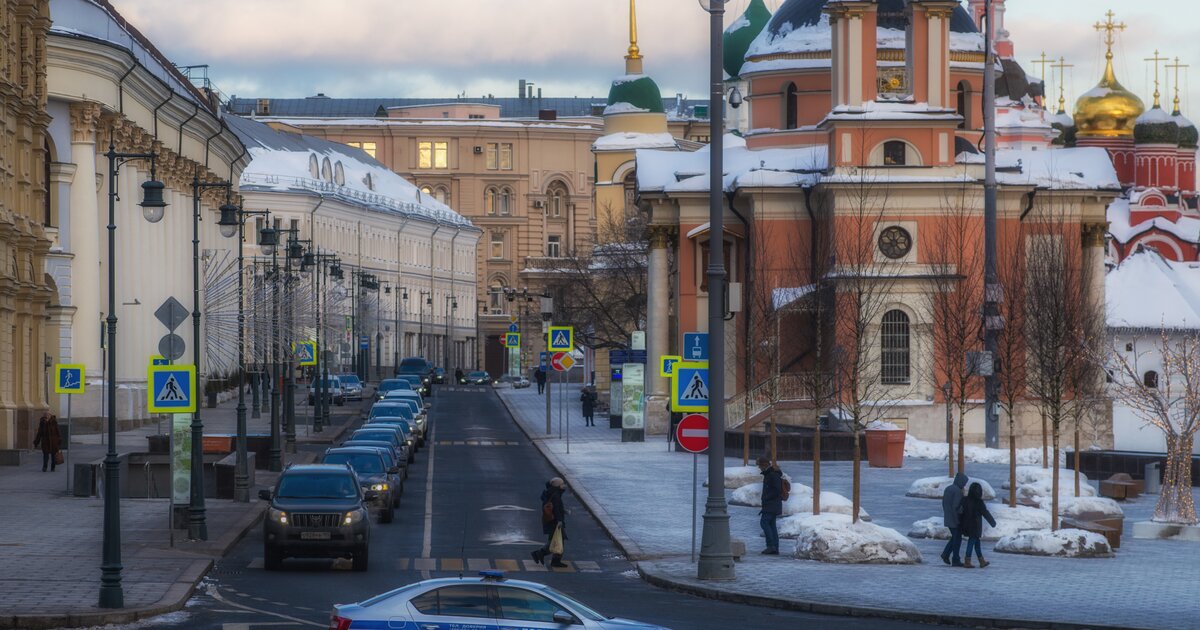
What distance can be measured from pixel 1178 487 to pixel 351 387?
6673 centimetres

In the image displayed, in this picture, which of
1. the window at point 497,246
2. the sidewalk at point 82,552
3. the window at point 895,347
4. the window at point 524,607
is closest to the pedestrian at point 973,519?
the sidewalk at point 82,552

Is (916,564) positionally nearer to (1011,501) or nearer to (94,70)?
(1011,501)

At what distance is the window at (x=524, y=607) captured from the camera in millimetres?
19297

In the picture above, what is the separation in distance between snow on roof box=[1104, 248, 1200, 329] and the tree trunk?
57026mm

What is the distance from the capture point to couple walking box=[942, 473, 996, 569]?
3095 centimetres

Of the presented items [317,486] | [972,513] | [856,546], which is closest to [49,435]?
[317,486]

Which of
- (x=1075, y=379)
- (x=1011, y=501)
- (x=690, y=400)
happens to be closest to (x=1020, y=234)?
(x=1075, y=379)

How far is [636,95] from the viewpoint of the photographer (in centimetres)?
11394

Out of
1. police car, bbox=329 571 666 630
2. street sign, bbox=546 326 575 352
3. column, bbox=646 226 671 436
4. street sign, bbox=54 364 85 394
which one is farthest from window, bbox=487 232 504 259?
police car, bbox=329 571 666 630

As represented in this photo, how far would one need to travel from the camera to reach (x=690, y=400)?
101 ft

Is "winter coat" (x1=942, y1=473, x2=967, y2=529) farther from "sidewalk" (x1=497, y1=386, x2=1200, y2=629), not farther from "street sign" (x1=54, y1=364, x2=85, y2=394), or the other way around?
"street sign" (x1=54, y1=364, x2=85, y2=394)

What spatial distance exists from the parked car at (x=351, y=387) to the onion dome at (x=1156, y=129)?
66.9m

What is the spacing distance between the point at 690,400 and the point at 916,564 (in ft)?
14.1

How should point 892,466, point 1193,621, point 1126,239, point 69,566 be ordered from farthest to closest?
point 1126,239 < point 892,466 < point 69,566 < point 1193,621
